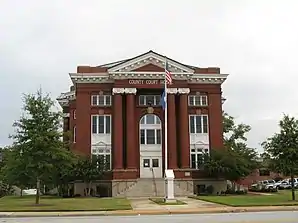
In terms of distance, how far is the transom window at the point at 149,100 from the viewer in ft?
176

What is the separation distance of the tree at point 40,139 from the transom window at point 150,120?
21.4 m

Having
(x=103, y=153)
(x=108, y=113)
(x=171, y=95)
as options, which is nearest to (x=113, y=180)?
(x=103, y=153)

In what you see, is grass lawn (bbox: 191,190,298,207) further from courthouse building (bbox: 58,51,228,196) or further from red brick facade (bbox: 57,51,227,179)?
red brick facade (bbox: 57,51,227,179)

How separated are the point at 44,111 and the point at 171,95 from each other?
2238 cm

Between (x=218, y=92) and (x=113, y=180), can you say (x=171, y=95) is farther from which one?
(x=113, y=180)

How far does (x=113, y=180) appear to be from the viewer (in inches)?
1946

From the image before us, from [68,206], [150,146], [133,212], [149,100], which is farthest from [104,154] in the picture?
[133,212]

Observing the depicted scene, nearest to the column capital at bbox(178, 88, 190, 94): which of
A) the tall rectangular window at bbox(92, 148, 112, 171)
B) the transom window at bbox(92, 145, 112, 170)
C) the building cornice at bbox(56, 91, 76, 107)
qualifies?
the transom window at bbox(92, 145, 112, 170)

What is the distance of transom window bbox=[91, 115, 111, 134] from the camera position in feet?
175

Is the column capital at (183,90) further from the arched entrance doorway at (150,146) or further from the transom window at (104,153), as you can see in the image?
the transom window at (104,153)

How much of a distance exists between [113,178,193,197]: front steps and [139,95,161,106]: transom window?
9182 millimetres

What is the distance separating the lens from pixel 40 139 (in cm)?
3080

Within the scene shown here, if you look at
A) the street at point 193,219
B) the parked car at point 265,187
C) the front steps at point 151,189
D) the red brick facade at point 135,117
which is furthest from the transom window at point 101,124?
the street at point 193,219

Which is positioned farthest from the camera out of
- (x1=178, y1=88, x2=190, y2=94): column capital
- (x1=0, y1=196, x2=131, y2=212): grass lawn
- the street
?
(x1=178, y1=88, x2=190, y2=94): column capital
